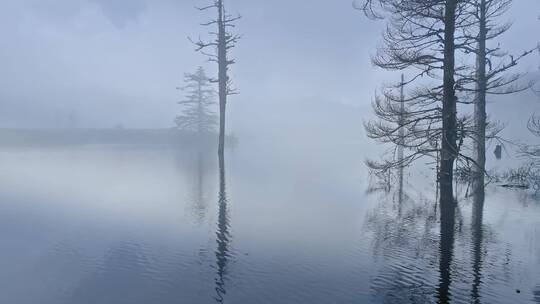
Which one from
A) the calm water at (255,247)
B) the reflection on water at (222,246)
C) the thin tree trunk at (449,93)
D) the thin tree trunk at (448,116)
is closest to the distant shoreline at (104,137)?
the calm water at (255,247)

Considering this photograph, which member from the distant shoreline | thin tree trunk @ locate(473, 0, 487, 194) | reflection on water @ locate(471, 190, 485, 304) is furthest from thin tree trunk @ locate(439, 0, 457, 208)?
the distant shoreline

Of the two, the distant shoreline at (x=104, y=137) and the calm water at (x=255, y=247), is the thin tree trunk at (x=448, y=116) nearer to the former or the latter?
the calm water at (x=255, y=247)

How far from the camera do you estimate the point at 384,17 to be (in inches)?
531

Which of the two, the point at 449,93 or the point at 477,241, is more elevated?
the point at 449,93

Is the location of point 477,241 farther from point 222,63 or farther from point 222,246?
point 222,63

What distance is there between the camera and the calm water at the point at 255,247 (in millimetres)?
6297

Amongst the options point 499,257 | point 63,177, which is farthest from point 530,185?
point 63,177

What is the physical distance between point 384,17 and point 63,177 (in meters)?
15.8

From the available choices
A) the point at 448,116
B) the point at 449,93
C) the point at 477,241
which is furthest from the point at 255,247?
the point at 449,93

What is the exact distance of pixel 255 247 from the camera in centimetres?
852

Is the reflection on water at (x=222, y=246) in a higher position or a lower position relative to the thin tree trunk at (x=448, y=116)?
lower

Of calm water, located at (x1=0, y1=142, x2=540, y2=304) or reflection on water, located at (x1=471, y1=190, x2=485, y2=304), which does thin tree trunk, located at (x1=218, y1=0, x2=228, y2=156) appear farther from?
reflection on water, located at (x1=471, y1=190, x2=485, y2=304)

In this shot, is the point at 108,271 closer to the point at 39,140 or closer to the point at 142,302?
the point at 142,302

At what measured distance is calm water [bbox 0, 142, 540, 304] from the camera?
20.7 feet
